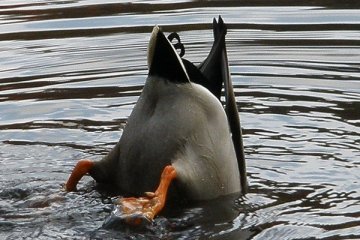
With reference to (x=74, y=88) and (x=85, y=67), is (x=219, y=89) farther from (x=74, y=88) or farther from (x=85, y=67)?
(x=85, y=67)

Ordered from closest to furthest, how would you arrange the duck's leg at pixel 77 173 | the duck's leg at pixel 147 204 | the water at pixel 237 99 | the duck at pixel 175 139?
the duck's leg at pixel 147 204 < the water at pixel 237 99 < the duck at pixel 175 139 < the duck's leg at pixel 77 173

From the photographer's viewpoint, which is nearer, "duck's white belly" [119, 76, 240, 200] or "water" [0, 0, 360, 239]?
"water" [0, 0, 360, 239]

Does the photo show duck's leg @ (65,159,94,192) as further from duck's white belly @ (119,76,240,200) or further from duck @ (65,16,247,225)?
duck's white belly @ (119,76,240,200)

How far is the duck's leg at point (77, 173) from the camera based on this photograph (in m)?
6.35

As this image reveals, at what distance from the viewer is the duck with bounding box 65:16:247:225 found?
613 cm

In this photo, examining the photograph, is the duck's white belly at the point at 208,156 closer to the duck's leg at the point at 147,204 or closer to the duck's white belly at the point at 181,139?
the duck's white belly at the point at 181,139

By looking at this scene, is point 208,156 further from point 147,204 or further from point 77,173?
point 77,173

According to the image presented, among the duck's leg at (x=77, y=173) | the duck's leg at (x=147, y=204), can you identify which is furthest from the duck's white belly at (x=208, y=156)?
the duck's leg at (x=77, y=173)

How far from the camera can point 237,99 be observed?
8.11 meters

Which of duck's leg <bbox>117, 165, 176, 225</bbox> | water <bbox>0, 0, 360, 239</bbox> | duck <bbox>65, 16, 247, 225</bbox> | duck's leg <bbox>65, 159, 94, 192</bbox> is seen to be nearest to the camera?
duck's leg <bbox>117, 165, 176, 225</bbox>

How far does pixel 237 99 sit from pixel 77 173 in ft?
6.75

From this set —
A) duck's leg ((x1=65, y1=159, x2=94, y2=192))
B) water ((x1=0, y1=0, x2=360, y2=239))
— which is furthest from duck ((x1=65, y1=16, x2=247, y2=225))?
water ((x1=0, y1=0, x2=360, y2=239))

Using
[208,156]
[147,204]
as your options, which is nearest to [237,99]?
[208,156]

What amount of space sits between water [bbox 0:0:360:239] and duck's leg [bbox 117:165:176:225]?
0.07m
